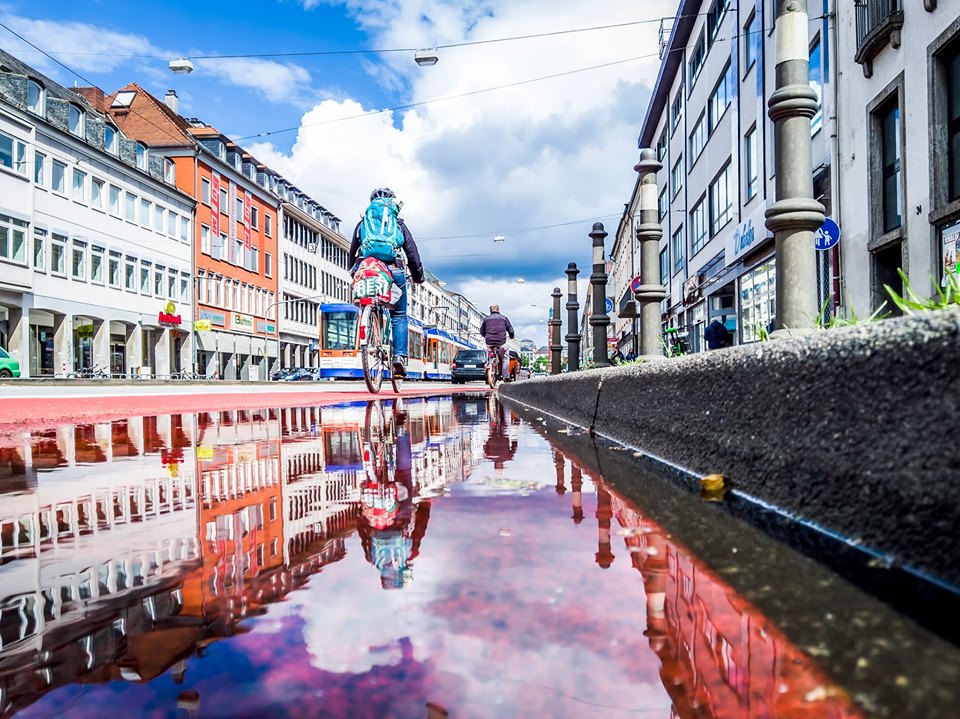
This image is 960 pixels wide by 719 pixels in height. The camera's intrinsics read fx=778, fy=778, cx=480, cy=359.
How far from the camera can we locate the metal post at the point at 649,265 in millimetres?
7227

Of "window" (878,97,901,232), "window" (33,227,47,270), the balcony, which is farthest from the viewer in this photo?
"window" (33,227,47,270)

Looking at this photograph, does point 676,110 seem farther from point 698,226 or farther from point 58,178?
point 58,178

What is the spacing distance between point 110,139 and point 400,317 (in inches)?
1401

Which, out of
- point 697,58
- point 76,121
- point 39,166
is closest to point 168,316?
point 76,121

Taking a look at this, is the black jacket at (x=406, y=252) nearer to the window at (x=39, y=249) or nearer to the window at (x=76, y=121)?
the window at (x=39, y=249)

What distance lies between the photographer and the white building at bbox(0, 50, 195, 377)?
31109 mm

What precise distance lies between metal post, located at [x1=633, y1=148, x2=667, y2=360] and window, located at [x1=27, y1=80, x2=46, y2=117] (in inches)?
1282

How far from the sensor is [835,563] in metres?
1.52

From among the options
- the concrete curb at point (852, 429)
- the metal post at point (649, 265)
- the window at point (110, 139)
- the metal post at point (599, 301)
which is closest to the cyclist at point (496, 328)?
the metal post at point (599, 301)

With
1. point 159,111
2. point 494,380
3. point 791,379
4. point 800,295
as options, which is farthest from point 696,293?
point 159,111

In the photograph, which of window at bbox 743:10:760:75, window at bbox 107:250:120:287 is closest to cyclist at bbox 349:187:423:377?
window at bbox 743:10:760:75

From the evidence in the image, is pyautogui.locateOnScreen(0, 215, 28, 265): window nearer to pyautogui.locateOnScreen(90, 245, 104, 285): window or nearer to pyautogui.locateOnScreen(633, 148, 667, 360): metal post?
pyautogui.locateOnScreen(90, 245, 104, 285): window

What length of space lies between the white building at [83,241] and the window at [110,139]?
0.07 metres

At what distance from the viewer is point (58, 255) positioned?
34.0 m
